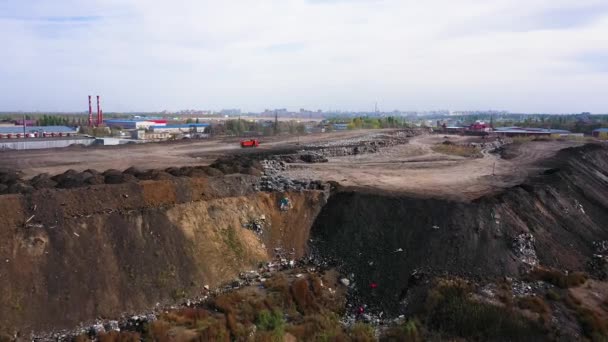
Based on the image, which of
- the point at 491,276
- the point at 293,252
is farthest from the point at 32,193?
the point at 491,276

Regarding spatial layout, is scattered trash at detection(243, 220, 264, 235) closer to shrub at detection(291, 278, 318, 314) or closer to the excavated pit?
the excavated pit

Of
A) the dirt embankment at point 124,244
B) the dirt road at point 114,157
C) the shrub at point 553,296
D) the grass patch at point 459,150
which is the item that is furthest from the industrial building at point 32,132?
the shrub at point 553,296

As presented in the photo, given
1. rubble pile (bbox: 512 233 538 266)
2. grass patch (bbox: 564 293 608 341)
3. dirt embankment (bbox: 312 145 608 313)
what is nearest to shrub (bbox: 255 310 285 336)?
dirt embankment (bbox: 312 145 608 313)

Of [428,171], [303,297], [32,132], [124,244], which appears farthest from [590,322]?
[32,132]

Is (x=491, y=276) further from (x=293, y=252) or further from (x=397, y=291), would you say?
(x=293, y=252)

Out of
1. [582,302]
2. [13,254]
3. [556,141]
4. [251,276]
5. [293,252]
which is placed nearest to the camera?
[13,254]

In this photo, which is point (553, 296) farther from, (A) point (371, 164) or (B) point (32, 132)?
(B) point (32, 132)
